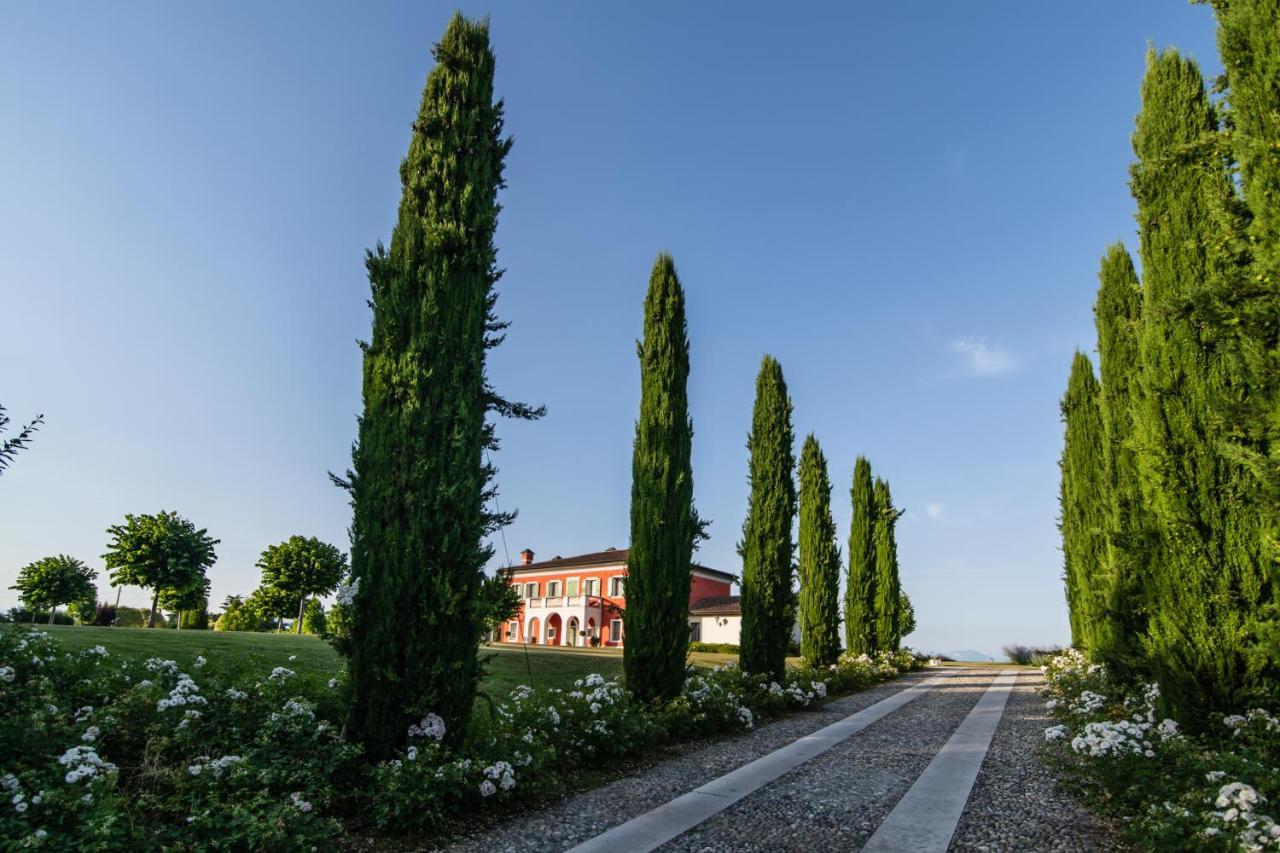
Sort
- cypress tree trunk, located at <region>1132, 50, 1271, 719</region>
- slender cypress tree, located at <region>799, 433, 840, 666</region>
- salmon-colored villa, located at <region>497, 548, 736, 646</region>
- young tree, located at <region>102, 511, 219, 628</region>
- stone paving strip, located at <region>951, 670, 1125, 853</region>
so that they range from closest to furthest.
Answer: stone paving strip, located at <region>951, 670, 1125, 853</region>, cypress tree trunk, located at <region>1132, 50, 1271, 719</region>, slender cypress tree, located at <region>799, 433, 840, 666</region>, young tree, located at <region>102, 511, 219, 628</region>, salmon-colored villa, located at <region>497, 548, 736, 646</region>

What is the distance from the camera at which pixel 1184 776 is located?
507 cm

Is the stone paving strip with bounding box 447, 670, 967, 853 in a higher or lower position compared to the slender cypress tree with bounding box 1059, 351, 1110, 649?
lower

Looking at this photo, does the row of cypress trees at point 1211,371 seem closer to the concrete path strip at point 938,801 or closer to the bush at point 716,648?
the concrete path strip at point 938,801

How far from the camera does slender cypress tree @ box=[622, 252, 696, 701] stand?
1075 centimetres

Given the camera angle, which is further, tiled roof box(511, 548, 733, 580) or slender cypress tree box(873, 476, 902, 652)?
tiled roof box(511, 548, 733, 580)

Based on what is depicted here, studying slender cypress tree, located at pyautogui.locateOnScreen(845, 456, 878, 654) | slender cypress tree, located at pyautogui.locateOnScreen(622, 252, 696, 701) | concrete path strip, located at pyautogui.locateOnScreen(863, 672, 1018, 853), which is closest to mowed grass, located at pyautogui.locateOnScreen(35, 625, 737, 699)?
slender cypress tree, located at pyautogui.locateOnScreen(622, 252, 696, 701)

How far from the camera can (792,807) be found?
5750 millimetres

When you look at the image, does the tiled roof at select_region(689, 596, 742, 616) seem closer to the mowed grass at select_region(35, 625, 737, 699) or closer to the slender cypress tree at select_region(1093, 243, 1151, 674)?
the mowed grass at select_region(35, 625, 737, 699)

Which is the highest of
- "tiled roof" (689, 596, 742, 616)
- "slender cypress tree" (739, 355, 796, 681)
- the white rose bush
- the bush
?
"slender cypress tree" (739, 355, 796, 681)

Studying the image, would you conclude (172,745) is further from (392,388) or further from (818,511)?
(818,511)

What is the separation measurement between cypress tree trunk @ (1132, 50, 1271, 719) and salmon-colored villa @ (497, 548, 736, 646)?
34193mm

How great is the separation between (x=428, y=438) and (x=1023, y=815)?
6.27m

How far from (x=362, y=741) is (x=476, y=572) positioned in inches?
69.4

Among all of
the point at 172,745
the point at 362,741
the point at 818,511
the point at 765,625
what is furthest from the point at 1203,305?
the point at 818,511
